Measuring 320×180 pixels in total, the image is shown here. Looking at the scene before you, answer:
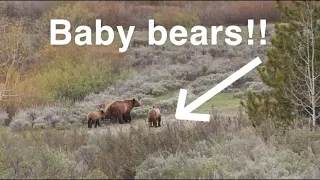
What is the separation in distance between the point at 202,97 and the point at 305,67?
876 cm

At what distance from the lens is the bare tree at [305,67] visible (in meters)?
12.0

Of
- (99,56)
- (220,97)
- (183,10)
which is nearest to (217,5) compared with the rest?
(183,10)

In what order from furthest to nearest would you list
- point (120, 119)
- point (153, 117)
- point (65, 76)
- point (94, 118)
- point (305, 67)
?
point (65, 76)
point (120, 119)
point (94, 118)
point (153, 117)
point (305, 67)

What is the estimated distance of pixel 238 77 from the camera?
78.6ft

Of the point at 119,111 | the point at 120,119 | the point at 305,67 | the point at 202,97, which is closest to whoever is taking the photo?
the point at 305,67

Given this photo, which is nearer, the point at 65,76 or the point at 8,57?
the point at 8,57

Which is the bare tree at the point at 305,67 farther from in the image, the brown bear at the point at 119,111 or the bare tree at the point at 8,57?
the bare tree at the point at 8,57

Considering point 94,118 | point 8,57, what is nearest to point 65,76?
point 8,57

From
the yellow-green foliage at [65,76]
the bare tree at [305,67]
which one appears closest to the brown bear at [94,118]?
the yellow-green foliage at [65,76]

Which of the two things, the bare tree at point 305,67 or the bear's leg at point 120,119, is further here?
the bear's leg at point 120,119

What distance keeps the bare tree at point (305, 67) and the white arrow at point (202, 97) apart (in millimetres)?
2189

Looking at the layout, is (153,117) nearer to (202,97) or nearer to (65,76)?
(202,97)

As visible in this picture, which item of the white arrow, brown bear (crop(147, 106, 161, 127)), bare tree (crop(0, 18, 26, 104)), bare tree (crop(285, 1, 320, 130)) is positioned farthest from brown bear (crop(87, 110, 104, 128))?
bare tree (crop(285, 1, 320, 130))

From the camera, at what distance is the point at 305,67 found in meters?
12.2
